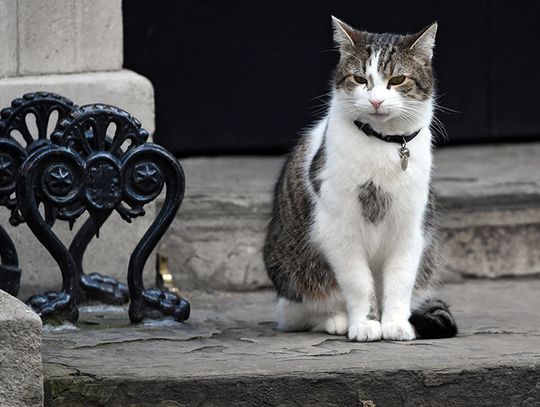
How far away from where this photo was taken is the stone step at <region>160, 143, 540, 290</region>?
17.5ft

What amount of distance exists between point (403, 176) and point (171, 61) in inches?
79.5

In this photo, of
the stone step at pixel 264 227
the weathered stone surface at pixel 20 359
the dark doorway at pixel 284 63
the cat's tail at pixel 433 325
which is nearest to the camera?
the weathered stone surface at pixel 20 359

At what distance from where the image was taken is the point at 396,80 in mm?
4156

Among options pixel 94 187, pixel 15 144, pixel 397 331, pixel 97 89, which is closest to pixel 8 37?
→ pixel 97 89

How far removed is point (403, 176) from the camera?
4160mm

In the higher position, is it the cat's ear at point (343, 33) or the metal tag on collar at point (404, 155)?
the cat's ear at point (343, 33)

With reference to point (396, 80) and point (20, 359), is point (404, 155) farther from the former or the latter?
point (20, 359)

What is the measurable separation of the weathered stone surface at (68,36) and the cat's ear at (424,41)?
4.69 ft

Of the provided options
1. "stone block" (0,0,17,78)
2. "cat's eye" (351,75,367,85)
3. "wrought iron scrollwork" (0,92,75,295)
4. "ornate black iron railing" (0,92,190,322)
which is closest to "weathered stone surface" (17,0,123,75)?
"stone block" (0,0,17,78)

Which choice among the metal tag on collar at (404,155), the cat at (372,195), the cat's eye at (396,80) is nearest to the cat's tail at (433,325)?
the cat at (372,195)

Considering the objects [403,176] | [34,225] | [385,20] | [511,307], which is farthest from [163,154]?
[385,20]

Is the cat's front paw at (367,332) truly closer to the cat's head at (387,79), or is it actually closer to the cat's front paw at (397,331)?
the cat's front paw at (397,331)

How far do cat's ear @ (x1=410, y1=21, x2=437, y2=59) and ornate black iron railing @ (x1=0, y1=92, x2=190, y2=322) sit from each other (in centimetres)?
87

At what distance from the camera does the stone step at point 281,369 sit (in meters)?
3.62
